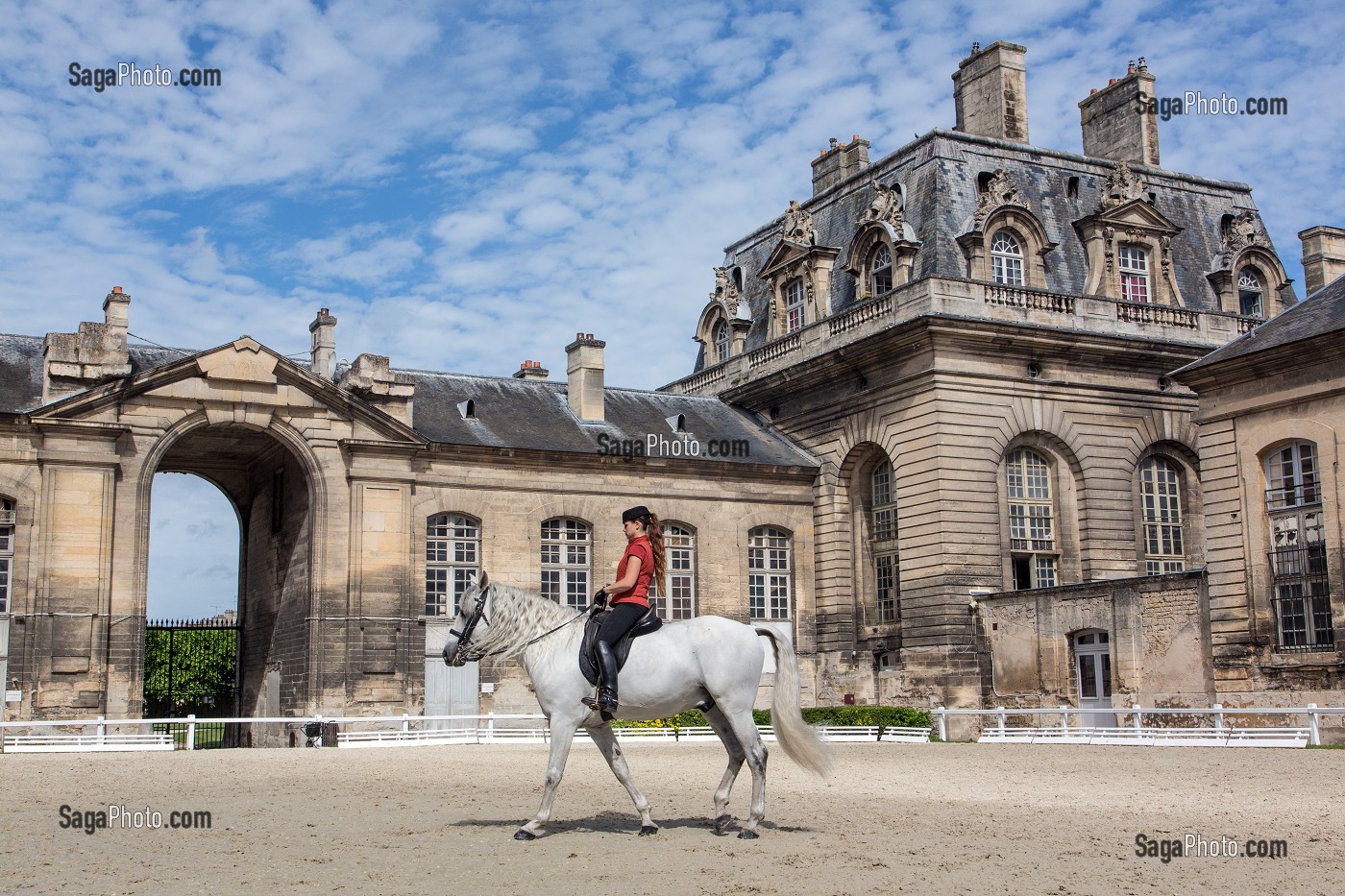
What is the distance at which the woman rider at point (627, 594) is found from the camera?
34.1 ft

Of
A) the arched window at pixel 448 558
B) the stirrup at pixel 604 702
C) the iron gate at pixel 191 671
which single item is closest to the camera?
the stirrup at pixel 604 702

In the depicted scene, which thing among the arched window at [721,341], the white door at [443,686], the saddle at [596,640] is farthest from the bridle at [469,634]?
the arched window at [721,341]

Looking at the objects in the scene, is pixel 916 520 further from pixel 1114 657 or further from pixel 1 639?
pixel 1 639

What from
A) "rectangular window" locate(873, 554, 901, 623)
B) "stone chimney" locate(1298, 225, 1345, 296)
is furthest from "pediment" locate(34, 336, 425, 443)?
"stone chimney" locate(1298, 225, 1345, 296)

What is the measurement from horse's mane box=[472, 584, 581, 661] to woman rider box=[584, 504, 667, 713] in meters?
0.49

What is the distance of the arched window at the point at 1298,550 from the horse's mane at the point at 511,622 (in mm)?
15903

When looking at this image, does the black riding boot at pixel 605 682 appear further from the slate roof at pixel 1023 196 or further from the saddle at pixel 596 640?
the slate roof at pixel 1023 196

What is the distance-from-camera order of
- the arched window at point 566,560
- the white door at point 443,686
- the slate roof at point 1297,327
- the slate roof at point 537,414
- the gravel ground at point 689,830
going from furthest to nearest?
the arched window at point 566,560 → the slate roof at point 537,414 → the white door at point 443,686 → the slate roof at point 1297,327 → the gravel ground at point 689,830

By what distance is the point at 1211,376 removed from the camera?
24.6m

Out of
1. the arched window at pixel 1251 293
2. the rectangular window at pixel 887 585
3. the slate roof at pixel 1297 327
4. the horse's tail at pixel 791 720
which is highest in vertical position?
the arched window at pixel 1251 293

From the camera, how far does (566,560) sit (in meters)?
31.2

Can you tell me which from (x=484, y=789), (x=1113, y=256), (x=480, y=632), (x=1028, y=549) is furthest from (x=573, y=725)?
(x=1113, y=256)

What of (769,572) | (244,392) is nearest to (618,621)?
(244,392)

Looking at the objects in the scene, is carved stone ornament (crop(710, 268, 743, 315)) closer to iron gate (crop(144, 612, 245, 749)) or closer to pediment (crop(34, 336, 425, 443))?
pediment (crop(34, 336, 425, 443))
